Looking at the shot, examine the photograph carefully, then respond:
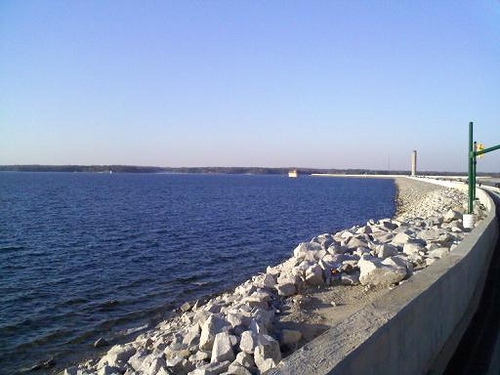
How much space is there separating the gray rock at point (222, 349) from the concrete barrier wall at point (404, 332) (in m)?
2.12

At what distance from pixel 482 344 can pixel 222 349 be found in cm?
344

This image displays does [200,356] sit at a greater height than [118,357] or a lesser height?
greater

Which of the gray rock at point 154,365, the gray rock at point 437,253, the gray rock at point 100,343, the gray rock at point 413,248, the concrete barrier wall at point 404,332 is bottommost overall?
the gray rock at point 100,343

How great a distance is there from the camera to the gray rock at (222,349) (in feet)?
18.1

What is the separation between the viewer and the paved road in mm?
5047

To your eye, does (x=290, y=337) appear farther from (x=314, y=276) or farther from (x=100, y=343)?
(x=100, y=343)

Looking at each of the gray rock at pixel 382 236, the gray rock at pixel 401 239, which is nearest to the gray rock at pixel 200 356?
the gray rock at pixel 401 239

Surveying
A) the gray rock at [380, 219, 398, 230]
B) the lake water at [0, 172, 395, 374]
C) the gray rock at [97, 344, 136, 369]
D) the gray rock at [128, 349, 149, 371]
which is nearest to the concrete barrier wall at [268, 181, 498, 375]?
the gray rock at [128, 349, 149, 371]

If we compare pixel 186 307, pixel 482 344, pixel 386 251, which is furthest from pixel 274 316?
pixel 386 251

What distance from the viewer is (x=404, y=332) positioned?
4.09 metres

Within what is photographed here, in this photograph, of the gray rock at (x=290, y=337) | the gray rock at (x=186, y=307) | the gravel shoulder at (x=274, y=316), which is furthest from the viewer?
the gray rock at (x=186, y=307)

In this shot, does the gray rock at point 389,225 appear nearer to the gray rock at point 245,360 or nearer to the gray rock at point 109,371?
the gray rock at point 109,371

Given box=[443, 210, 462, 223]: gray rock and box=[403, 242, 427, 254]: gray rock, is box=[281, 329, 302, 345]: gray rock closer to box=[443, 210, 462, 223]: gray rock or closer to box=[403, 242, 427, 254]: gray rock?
box=[403, 242, 427, 254]: gray rock

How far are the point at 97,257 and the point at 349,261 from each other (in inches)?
442
